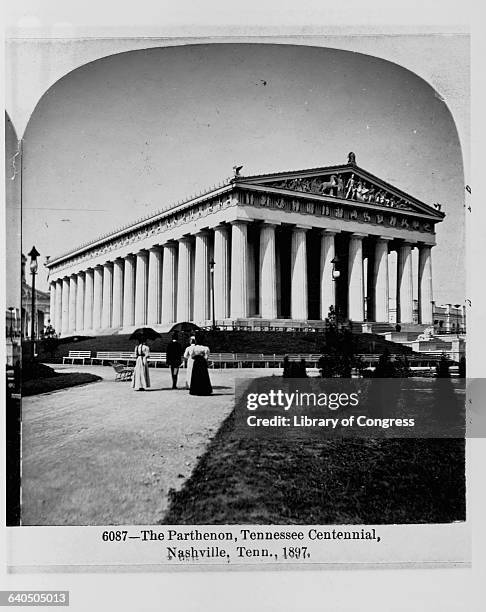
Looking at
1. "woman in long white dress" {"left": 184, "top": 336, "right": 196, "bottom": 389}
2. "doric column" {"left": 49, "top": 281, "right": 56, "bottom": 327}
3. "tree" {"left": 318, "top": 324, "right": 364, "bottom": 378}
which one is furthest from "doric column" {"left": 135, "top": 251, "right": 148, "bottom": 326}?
"tree" {"left": 318, "top": 324, "right": 364, "bottom": 378}

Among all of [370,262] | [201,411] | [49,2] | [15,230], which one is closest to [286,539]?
[201,411]

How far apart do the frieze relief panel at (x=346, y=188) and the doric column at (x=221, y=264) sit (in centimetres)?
67

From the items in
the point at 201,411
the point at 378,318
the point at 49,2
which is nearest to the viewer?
the point at 49,2

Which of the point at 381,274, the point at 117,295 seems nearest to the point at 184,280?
the point at 117,295

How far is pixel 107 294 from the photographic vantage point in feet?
20.5

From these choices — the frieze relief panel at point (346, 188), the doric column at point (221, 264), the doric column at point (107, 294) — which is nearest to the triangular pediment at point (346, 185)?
the frieze relief panel at point (346, 188)

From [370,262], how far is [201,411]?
94.2 inches

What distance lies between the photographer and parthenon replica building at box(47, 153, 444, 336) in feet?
18.1

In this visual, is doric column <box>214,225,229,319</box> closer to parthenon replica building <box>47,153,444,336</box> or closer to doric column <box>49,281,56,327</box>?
parthenon replica building <box>47,153,444,336</box>

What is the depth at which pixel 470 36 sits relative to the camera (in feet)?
16.0

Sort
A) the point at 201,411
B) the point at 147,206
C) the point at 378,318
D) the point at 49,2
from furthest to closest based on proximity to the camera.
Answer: the point at 378,318 → the point at 147,206 → the point at 201,411 → the point at 49,2

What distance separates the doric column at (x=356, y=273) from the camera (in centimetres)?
580

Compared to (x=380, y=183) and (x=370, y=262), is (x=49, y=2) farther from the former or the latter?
(x=370, y=262)

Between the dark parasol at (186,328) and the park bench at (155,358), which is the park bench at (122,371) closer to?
the park bench at (155,358)
